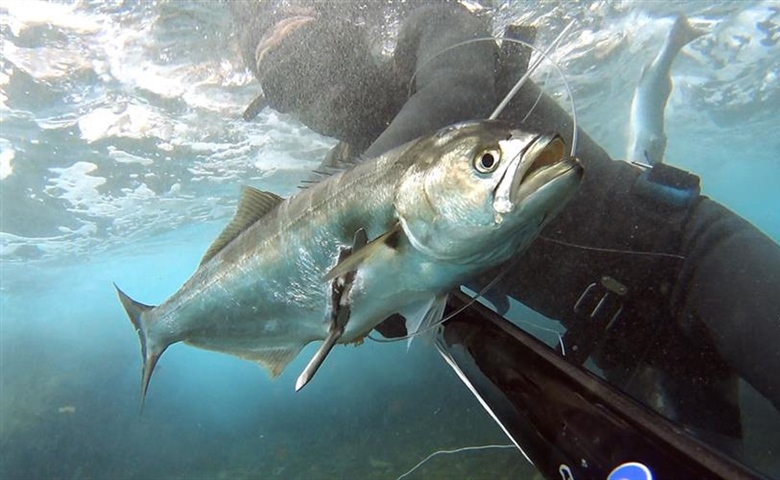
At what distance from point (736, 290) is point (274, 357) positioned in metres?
2.91

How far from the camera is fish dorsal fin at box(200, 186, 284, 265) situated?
95.4 inches

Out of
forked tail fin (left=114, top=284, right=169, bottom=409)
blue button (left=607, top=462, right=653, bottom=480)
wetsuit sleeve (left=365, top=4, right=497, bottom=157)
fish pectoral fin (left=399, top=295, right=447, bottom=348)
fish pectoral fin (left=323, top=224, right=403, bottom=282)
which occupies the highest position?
wetsuit sleeve (left=365, top=4, right=497, bottom=157)

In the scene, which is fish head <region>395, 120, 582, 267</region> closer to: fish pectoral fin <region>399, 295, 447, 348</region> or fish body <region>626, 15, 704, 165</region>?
fish pectoral fin <region>399, 295, 447, 348</region>

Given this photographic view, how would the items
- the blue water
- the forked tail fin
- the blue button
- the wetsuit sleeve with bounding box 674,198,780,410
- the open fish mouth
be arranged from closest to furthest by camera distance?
the blue button
the open fish mouth
the wetsuit sleeve with bounding box 674,198,780,410
the forked tail fin
the blue water

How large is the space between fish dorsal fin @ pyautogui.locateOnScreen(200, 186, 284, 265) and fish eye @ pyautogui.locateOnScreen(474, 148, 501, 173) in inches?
50.6

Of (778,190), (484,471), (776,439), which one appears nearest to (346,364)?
(484,471)

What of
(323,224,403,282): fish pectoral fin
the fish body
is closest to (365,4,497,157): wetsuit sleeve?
(323,224,403,282): fish pectoral fin

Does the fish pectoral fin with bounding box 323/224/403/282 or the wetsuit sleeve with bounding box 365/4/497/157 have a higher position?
the wetsuit sleeve with bounding box 365/4/497/157

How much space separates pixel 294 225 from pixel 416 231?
→ 2.37 ft

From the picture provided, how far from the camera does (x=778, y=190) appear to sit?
58469mm

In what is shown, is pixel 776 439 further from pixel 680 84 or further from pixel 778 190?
pixel 778 190

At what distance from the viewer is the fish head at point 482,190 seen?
4.34 ft

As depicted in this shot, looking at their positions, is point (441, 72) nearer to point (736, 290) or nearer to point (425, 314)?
point (425, 314)

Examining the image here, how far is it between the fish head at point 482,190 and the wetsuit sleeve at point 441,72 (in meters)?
0.90
